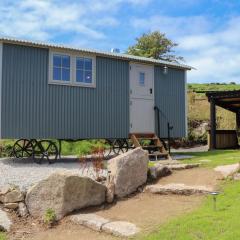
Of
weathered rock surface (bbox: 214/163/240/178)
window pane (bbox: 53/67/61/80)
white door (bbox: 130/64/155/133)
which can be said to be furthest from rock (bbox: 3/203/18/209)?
white door (bbox: 130/64/155/133)

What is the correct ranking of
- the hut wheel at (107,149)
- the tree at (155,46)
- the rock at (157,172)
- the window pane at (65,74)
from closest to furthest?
the rock at (157,172), the window pane at (65,74), the hut wheel at (107,149), the tree at (155,46)

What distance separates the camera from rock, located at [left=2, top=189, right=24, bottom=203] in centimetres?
837

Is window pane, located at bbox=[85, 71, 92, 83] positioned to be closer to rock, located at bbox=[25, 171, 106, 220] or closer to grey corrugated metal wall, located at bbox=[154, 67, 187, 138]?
grey corrugated metal wall, located at bbox=[154, 67, 187, 138]

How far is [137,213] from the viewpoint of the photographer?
771 centimetres

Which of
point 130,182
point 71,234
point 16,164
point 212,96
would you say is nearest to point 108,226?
point 71,234

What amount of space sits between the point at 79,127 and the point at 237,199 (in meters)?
8.07

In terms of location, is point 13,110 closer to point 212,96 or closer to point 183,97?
point 183,97

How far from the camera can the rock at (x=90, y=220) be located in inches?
285

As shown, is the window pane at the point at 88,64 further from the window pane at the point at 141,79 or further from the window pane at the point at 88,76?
the window pane at the point at 141,79

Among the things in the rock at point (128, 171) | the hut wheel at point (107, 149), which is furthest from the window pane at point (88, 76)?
the rock at point (128, 171)

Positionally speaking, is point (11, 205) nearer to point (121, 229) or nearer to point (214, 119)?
point (121, 229)

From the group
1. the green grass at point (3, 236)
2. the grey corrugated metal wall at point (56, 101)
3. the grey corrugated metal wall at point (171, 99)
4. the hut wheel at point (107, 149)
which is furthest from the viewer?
the grey corrugated metal wall at point (171, 99)

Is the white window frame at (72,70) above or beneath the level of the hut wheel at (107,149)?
above

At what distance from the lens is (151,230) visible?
668cm
